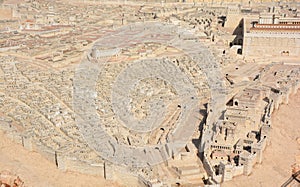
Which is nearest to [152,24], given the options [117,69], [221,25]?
[221,25]

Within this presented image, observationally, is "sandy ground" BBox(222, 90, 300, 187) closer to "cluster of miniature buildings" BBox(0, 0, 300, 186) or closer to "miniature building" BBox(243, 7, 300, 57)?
"cluster of miniature buildings" BBox(0, 0, 300, 186)

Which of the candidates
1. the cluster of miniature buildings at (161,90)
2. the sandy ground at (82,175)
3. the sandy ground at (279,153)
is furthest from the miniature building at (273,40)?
the sandy ground at (82,175)

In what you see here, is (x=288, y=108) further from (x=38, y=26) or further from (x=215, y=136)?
(x=38, y=26)

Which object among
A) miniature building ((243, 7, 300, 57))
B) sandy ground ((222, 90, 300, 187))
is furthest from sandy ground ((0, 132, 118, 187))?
miniature building ((243, 7, 300, 57))

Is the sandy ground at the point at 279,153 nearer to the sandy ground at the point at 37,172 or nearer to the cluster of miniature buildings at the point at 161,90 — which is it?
→ the cluster of miniature buildings at the point at 161,90

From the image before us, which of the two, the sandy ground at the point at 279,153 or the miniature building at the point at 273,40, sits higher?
the miniature building at the point at 273,40

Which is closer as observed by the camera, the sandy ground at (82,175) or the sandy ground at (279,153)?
the sandy ground at (82,175)
